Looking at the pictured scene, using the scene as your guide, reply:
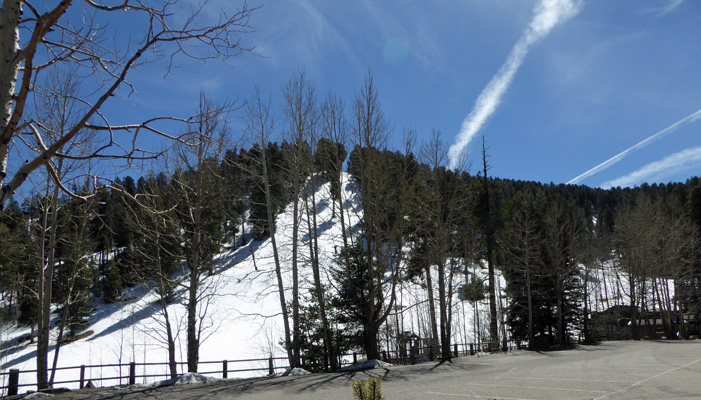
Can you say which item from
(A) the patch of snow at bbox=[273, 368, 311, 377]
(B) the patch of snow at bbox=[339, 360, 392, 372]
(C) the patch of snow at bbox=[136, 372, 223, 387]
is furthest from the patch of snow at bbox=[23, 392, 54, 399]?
(B) the patch of snow at bbox=[339, 360, 392, 372]

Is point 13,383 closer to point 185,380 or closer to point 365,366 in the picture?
point 185,380

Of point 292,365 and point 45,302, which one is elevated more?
point 45,302

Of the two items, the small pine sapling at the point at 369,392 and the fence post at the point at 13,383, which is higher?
the small pine sapling at the point at 369,392

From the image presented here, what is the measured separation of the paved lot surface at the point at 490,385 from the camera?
10.1 m

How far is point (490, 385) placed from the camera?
1202 cm

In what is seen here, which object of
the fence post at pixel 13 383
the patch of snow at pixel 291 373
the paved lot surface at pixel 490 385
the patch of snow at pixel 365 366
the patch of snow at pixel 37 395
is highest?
the fence post at pixel 13 383

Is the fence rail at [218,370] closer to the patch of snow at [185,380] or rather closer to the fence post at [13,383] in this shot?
the fence post at [13,383]

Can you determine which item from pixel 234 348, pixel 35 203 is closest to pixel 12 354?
pixel 234 348

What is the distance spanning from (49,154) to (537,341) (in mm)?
35548

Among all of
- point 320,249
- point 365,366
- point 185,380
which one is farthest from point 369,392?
point 320,249

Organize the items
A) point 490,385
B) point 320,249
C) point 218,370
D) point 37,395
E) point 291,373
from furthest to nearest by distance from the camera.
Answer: point 320,249, point 218,370, point 291,373, point 490,385, point 37,395

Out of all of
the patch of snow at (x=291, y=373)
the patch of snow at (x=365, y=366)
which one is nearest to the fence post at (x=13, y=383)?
the patch of snow at (x=291, y=373)

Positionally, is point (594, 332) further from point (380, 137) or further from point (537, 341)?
point (380, 137)

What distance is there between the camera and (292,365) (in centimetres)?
1822
